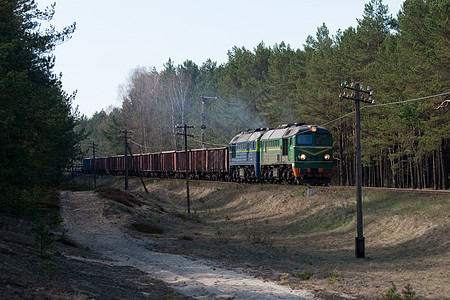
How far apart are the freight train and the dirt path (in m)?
13.3

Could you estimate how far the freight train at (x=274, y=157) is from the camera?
36.9 metres

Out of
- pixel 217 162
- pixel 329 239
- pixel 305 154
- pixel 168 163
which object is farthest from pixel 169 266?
pixel 168 163

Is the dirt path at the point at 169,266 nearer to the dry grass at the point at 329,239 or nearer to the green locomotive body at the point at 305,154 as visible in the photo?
the dry grass at the point at 329,239

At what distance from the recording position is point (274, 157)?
1606 inches

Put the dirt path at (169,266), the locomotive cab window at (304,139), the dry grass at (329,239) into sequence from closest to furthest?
the dirt path at (169,266) → the dry grass at (329,239) → the locomotive cab window at (304,139)

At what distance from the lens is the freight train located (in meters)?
36.9

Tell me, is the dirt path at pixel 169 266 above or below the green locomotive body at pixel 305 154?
below

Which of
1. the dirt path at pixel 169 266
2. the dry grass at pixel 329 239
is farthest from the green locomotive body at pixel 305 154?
the dirt path at pixel 169 266

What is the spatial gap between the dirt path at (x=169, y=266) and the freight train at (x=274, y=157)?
13314 millimetres

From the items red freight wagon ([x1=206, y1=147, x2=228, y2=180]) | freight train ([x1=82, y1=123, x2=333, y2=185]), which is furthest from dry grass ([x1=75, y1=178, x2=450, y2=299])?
red freight wagon ([x1=206, y1=147, x2=228, y2=180])

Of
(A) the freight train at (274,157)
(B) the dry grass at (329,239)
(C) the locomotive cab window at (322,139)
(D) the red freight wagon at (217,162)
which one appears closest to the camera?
(B) the dry grass at (329,239)

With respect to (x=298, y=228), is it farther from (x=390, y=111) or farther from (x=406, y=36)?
(x=406, y=36)

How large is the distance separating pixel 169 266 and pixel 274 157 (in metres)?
21.8

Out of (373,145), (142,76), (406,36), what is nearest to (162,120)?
(142,76)
